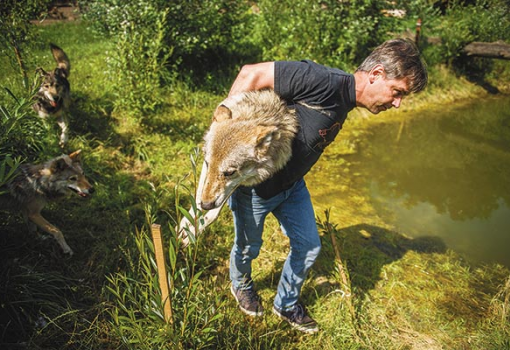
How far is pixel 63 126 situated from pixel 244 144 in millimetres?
3773

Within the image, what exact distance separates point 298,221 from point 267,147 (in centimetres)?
61

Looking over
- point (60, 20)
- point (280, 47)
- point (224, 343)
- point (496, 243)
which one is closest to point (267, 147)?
point (224, 343)

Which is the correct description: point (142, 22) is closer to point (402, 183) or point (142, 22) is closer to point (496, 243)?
point (402, 183)

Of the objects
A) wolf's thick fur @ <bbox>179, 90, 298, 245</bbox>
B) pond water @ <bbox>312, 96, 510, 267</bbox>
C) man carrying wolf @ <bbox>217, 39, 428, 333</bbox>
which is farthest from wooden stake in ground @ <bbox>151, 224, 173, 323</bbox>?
pond water @ <bbox>312, 96, 510, 267</bbox>

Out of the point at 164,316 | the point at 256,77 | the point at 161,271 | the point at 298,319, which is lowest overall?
the point at 298,319

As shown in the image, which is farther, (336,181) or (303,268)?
(336,181)

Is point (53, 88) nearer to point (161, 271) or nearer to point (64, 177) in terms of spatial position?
point (64, 177)

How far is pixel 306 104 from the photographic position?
1.94m

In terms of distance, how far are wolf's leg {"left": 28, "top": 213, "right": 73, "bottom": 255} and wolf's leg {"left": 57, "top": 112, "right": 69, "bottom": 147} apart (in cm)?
173

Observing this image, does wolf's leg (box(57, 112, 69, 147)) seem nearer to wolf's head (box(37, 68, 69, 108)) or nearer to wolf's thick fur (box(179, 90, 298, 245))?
wolf's head (box(37, 68, 69, 108))

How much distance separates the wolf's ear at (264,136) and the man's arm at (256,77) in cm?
27

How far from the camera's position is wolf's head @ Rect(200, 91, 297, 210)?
6.02ft

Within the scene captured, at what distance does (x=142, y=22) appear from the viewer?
5.38 meters

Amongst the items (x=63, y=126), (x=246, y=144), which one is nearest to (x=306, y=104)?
(x=246, y=144)
